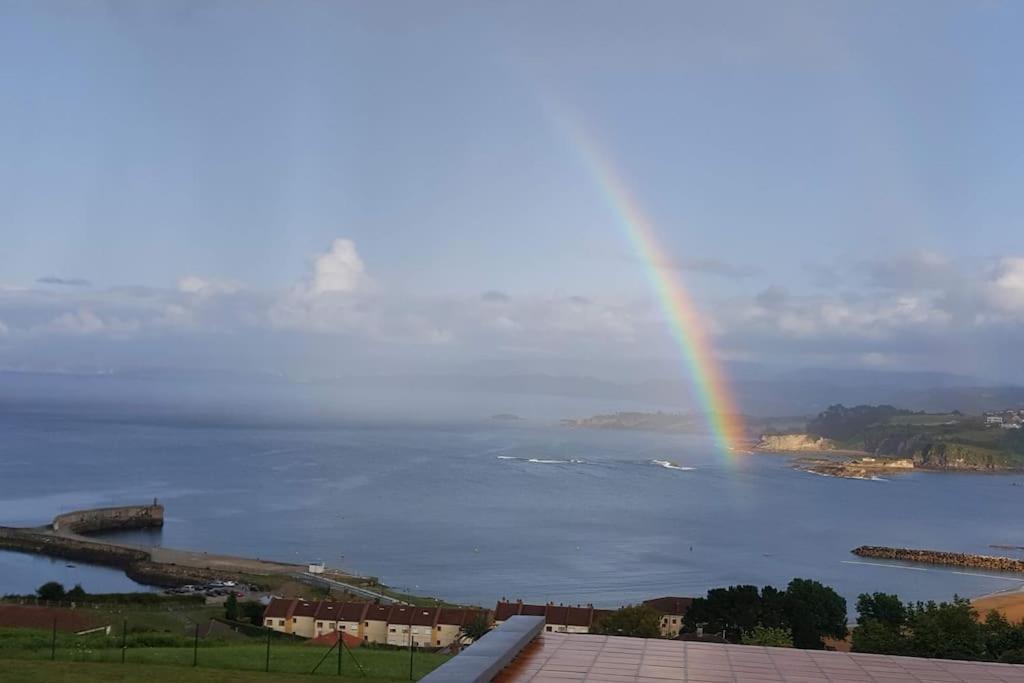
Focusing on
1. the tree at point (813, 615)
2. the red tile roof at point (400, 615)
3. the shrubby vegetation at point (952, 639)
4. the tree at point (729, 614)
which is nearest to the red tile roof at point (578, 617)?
the tree at point (729, 614)

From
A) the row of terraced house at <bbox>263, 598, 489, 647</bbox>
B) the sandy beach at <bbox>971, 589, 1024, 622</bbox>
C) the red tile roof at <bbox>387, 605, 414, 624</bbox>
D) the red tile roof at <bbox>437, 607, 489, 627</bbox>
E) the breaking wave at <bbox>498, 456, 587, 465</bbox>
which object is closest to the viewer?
the row of terraced house at <bbox>263, 598, 489, 647</bbox>

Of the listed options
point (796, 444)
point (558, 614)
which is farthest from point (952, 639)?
point (796, 444)

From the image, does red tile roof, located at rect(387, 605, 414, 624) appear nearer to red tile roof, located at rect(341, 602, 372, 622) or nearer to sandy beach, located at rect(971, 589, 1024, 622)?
red tile roof, located at rect(341, 602, 372, 622)

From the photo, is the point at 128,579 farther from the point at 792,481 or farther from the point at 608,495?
the point at 792,481

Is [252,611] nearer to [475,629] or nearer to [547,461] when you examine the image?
[475,629]

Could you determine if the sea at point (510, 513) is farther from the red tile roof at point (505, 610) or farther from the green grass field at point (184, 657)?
the green grass field at point (184, 657)

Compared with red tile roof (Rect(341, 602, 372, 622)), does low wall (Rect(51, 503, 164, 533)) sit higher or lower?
lower

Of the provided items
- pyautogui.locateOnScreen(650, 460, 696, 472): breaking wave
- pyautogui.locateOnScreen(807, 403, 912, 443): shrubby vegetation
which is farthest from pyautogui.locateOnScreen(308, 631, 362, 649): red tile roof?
pyautogui.locateOnScreen(807, 403, 912, 443): shrubby vegetation
